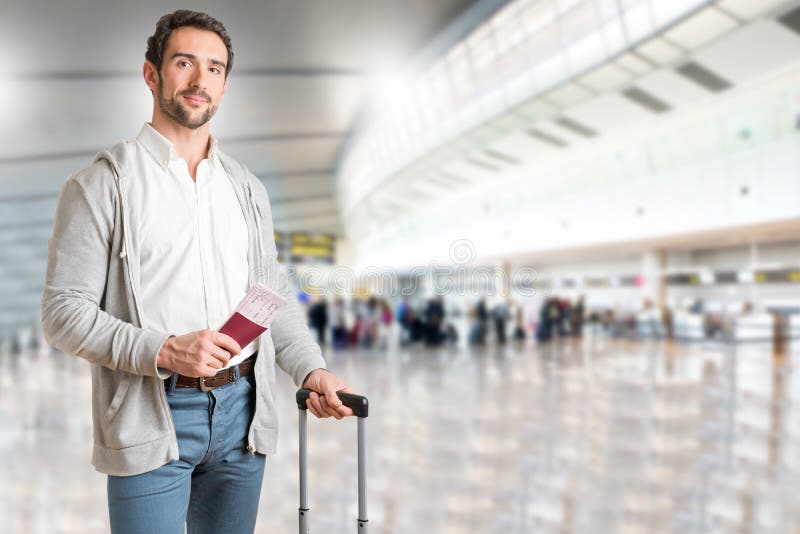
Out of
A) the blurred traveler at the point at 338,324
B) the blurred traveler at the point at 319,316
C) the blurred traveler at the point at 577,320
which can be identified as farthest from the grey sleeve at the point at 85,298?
the blurred traveler at the point at 577,320

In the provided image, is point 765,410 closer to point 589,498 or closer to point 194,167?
point 589,498

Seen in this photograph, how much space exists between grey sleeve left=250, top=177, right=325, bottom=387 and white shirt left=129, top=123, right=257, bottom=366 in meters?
0.16

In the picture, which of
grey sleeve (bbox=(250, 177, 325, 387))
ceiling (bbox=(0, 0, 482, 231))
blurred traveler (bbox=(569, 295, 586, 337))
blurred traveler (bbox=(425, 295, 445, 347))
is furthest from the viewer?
blurred traveler (bbox=(569, 295, 586, 337))

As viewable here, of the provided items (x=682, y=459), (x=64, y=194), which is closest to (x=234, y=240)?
(x=64, y=194)

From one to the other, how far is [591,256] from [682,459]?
27585 millimetres

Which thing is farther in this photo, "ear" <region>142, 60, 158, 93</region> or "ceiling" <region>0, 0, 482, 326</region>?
"ceiling" <region>0, 0, 482, 326</region>

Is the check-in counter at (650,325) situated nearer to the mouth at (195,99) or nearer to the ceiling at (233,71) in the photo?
the ceiling at (233,71)

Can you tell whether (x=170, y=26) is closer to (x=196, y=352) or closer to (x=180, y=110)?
(x=180, y=110)

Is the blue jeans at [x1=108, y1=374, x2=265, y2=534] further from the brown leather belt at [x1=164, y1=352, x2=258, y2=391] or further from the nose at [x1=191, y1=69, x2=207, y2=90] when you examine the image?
the nose at [x1=191, y1=69, x2=207, y2=90]

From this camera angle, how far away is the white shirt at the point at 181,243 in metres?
2.04

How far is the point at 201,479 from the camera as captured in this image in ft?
7.33

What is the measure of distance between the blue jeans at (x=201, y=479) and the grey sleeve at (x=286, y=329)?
0.20m

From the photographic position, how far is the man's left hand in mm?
2209

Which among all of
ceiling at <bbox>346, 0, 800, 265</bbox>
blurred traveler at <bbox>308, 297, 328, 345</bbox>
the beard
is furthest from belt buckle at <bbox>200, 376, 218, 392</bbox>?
blurred traveler at <bbox>308, 297, 328, 345</bbox>
